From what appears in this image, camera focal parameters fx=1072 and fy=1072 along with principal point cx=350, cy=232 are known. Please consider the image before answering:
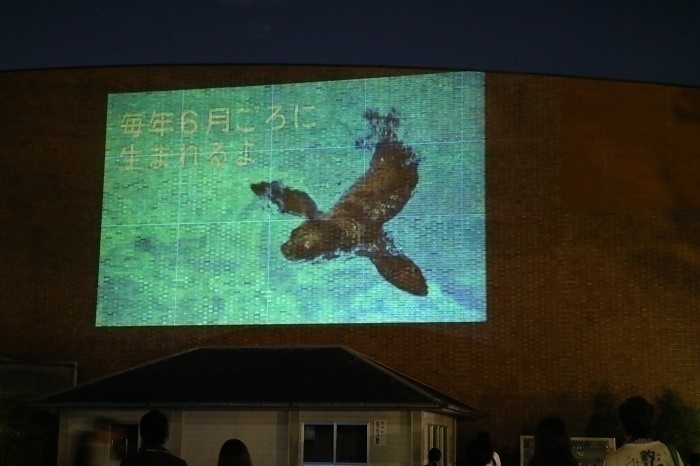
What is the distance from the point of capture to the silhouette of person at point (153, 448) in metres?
7.17

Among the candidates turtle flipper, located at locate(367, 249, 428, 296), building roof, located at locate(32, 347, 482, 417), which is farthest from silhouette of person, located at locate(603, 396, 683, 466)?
turtle flipper, located at locate(367, 249, 428, 296)

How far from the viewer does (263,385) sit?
23.2 metres

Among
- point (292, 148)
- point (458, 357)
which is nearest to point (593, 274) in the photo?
point (458, 357)

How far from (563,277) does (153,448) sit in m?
20.0

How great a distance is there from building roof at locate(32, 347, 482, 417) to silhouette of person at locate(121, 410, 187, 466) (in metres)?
14.4

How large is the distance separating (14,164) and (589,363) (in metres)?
16.4

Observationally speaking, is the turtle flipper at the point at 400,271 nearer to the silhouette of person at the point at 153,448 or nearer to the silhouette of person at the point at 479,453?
the silhouette of person at the point at 479,453

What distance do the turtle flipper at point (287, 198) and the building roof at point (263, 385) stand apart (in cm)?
369

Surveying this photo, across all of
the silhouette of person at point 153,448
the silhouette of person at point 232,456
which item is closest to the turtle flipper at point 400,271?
the silhouette of person at point 232,456

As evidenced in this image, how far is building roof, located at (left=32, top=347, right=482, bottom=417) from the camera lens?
21.9 metres

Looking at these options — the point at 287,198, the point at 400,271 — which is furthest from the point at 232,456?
the point at 287,198

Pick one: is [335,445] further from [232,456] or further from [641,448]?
[641,448]

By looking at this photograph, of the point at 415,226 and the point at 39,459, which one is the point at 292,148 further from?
the point at 39,459

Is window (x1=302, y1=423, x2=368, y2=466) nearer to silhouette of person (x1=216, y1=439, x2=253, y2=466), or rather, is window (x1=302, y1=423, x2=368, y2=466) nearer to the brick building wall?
the brick building wall
